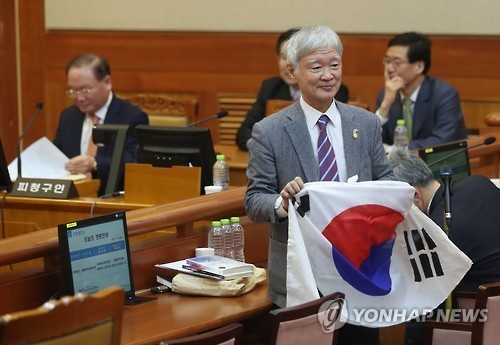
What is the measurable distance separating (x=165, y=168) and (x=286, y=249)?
154 centimetres

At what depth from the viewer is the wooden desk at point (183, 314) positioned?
318cm

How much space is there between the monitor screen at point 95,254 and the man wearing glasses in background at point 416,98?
3.08 meters

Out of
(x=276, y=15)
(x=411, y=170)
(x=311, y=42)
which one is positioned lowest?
(x=411, y=170)

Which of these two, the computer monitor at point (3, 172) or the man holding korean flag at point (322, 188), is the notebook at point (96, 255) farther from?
the computer monitor at point (3, 172)

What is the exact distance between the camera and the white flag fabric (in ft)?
10.7

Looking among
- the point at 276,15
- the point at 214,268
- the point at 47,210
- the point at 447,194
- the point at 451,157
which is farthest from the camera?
the point at 276,15

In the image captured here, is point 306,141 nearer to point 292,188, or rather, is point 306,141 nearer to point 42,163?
point 292,188

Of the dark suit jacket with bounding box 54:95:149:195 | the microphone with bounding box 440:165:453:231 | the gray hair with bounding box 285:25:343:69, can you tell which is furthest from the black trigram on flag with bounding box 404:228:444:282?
the dark suit jacket with bounding box 54:95:149:195

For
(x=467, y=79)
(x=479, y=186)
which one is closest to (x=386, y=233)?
(x=479, y=186)

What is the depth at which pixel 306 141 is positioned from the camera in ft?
10.9

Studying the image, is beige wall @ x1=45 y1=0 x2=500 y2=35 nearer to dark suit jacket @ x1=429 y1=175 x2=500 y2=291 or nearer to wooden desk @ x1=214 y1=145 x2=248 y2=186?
wooden desk @ x1=214 y1=145 x2=248 y2=186

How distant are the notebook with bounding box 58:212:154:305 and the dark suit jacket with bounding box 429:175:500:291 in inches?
48.8

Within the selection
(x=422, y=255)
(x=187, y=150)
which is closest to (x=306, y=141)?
(x=422, y=255)

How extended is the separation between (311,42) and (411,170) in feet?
3.22
